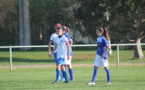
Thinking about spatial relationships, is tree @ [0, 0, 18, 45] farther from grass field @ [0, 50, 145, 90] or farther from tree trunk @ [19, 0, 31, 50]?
grass field @ [0, 50, 145, 90]

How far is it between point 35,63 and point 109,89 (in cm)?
1331

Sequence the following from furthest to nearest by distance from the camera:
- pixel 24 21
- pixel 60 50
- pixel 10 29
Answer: pixel 10 29, pixel 24 21, pixel 60 50

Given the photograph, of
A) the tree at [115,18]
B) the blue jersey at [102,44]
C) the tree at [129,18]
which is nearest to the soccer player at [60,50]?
the blue jersey at [102,44]

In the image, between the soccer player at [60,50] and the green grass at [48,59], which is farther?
the green grass at [48,59]

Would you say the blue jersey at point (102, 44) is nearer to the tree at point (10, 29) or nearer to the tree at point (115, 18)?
the tree at point (115, 18)

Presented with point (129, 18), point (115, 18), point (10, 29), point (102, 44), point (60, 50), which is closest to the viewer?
point (102, 44)

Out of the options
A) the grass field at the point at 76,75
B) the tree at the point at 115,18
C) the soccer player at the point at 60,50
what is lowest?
the grass field at the point at 76,75

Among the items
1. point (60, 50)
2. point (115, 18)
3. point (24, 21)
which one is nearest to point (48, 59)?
point (115, 18)

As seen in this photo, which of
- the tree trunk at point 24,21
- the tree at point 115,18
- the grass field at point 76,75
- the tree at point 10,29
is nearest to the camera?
the grass field at point 76,75

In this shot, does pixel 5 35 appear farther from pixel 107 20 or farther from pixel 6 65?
pixel 6 65

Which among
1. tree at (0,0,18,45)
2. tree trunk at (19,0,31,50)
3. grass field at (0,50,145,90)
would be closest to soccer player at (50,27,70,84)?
grass field at (0,50,145,90)

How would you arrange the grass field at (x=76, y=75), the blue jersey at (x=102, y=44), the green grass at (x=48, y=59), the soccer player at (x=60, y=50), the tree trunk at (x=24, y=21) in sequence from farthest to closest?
the tree trunk at (x=24, y=21), the green grass at (x=48, y=59), the soccer player at (x=60, y=50), the blue jersey at (x=102, y=44), the grass field at (x=76, y=75)

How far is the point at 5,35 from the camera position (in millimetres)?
53594

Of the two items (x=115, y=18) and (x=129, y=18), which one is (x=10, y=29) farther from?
(x=129, y=18)
